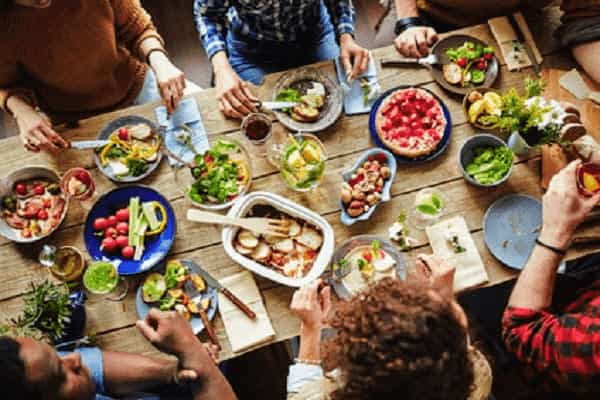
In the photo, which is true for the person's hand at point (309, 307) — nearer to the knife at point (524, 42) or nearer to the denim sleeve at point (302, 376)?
the denim sleeve at point (302, 376)

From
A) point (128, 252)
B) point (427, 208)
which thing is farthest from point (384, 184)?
point (128, 252)

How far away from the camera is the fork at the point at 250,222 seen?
179 cm

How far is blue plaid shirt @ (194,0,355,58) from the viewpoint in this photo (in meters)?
2.23

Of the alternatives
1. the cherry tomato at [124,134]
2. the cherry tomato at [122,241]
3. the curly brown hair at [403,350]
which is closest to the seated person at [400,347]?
the curly brown hair at [403,350]

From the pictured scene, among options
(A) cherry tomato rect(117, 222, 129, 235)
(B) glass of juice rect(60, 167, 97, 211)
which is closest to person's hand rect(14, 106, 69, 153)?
(B) glass of juice rect(60, 167, 97, 211)

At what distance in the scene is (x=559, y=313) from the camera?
204 cm

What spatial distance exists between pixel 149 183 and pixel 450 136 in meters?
1.16

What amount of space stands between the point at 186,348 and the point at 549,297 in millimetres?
1260

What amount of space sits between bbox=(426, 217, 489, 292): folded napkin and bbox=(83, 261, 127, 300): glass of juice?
1.14 m

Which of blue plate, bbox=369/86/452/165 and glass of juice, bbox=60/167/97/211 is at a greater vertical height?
glass of juice, bbox=60/167/97/211

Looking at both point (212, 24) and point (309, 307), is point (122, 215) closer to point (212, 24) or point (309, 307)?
point (309, 307)

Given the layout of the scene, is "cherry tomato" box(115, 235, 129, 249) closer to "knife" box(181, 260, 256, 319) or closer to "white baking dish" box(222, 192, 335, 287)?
"knife" box(181, 260, 256, 319)

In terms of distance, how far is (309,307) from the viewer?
67.8 inches

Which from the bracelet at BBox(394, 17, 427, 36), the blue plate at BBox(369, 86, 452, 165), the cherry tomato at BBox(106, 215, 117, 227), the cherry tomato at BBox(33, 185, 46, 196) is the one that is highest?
the bracelet at BBox(394, 17, 427, 36)
